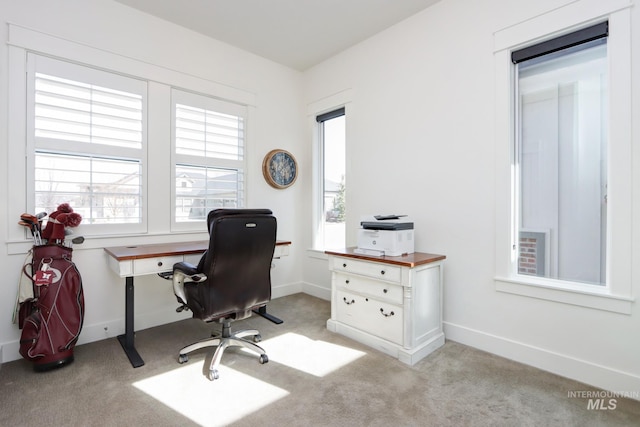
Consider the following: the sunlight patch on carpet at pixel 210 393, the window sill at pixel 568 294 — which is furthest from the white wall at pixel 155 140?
the window sill at pixel 568 294

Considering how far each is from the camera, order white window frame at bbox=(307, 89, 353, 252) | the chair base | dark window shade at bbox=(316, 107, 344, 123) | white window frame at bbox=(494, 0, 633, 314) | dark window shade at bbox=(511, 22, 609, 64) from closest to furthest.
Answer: white window frame at bbox=(494, 0, 633, 314) → dark window shade at bbox=(511, 22, 609, 64) → the chair base → dark window shade at bbox=(316, 107, 344, 123) → white window frame at bbox=(307, 89, 353, 252)

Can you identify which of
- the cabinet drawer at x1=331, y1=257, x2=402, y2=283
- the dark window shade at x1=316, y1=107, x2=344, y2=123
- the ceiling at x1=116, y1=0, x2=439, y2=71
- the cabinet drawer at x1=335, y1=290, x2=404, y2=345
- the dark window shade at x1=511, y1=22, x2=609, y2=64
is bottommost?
the cabinet drawer at x1=335, y1=290, x2=404, y2=345

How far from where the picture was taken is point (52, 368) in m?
2.12

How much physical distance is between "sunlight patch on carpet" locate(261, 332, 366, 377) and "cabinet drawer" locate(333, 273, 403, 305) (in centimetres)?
46

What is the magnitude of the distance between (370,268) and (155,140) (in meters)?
2.30

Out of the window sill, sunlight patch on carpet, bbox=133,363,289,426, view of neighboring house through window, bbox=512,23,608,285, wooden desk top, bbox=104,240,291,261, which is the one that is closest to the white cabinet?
the window sill

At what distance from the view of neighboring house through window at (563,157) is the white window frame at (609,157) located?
78 mm

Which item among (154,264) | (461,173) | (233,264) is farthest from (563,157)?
(154,264)

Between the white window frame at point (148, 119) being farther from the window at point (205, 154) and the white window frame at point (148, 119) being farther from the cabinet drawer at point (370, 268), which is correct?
the cabinet drawer at point (370, 268)

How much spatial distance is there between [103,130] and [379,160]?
8.32ft

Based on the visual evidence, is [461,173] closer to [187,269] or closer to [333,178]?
[333,178]

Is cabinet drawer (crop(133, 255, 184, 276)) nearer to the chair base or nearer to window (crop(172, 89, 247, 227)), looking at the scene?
the chair base

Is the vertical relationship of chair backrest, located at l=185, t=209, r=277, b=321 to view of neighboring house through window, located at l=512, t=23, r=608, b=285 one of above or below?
below

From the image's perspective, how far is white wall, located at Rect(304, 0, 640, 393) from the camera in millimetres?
1962
